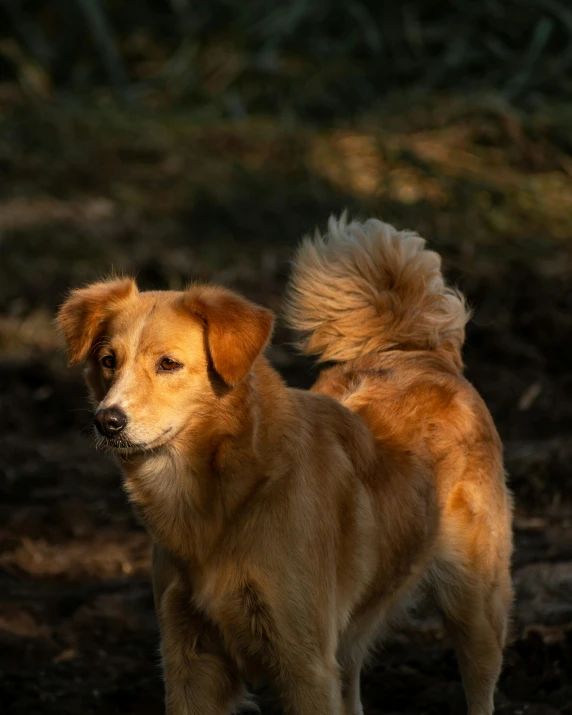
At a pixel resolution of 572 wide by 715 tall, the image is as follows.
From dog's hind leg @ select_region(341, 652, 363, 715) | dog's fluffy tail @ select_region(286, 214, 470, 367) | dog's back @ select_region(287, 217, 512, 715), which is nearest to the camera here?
dog's back @ select_region(287, 217, 512, 715)

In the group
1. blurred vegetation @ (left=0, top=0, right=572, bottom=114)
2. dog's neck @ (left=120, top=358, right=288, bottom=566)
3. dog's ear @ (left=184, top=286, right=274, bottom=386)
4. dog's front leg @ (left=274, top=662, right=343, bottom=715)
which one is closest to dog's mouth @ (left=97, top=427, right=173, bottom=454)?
dog's neck @ (left=120, top=358, right=288, bottom=566)

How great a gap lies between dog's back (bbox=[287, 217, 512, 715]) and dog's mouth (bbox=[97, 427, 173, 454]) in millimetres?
865

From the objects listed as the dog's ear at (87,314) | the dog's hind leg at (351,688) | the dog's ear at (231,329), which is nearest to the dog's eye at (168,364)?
the dog's ear at (231,329)

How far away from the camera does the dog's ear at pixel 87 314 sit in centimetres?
417

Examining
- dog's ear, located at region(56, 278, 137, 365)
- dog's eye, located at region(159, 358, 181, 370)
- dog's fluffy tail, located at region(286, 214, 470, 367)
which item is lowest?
dog's fluffy tail, located at region(286, 214, 470, 367)

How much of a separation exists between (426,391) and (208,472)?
107 cm

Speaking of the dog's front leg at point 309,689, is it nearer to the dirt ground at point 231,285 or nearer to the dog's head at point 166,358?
the dog's head at point 166,358

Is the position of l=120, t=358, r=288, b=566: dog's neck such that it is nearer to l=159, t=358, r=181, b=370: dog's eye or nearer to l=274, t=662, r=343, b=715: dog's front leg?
l=159, t=358, r=181, b=370: dog's eye

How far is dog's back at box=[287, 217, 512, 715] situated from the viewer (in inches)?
182

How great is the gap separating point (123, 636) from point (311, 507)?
6.20 ft

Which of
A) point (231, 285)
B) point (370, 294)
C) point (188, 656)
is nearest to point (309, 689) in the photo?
point (188, 656)

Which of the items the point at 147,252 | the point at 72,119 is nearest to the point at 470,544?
the point at 147,252

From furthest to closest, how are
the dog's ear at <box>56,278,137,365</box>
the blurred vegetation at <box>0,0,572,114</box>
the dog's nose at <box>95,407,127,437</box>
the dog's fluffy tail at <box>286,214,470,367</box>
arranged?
the blurred vegetation at <box>0,0,572,114</box>
the dog's fluffy tail at <box>286,214,470,367</box>
the dog's ear at <box>56,278,137,365</box>
the dog's nose at <box>95,407,127,437</box>

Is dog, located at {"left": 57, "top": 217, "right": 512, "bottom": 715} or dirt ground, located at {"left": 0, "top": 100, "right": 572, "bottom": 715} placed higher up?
dog, located at {"left": 57, "top": 217, "right": 512, "bottom": 715}
